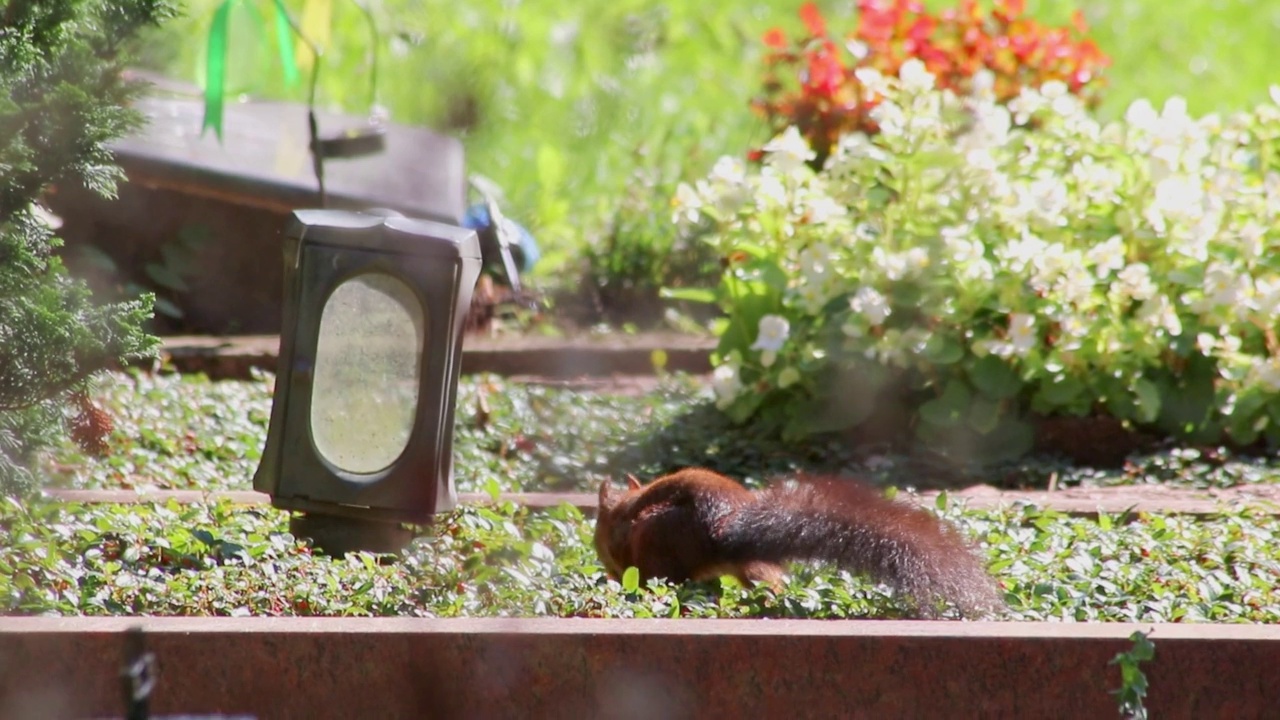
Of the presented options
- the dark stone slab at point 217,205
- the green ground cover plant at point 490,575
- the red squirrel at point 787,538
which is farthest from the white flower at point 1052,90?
the red squirrel at point 787,538

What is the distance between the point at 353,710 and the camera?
2689 mm

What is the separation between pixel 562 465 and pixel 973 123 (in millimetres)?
1798

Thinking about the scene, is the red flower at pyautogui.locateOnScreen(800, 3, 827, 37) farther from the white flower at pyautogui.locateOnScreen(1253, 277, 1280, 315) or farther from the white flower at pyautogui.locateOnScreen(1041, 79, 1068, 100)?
the white flower at pyautogui.locateOnScreen(1253, 277, 1280, 315)

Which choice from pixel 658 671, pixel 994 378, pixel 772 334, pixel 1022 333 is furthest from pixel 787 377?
pixel 658 671

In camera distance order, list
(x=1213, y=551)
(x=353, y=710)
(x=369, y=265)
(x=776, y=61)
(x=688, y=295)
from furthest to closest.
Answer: (x=776, y=61) → (x=688, y=295) → (x=1213, y=551) → (x=369, y=265) → (x=353, y=710)

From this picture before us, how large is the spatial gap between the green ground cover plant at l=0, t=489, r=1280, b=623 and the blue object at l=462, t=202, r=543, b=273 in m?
2.93

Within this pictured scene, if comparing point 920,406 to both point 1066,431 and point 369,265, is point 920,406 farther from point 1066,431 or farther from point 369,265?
point 369,265

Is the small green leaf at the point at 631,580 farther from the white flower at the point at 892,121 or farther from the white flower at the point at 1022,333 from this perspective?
the white flower at the point at 892,121

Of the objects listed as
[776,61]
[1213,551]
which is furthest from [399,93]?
[1213,551]

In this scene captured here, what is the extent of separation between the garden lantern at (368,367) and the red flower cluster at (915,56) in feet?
11.1

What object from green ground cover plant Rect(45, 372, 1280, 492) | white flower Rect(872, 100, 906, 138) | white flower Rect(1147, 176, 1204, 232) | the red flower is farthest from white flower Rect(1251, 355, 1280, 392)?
the red flower

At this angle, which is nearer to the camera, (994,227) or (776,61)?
(994,227)

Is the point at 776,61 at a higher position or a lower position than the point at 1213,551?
higher

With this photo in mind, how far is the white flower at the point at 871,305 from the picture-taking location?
4691 mm
